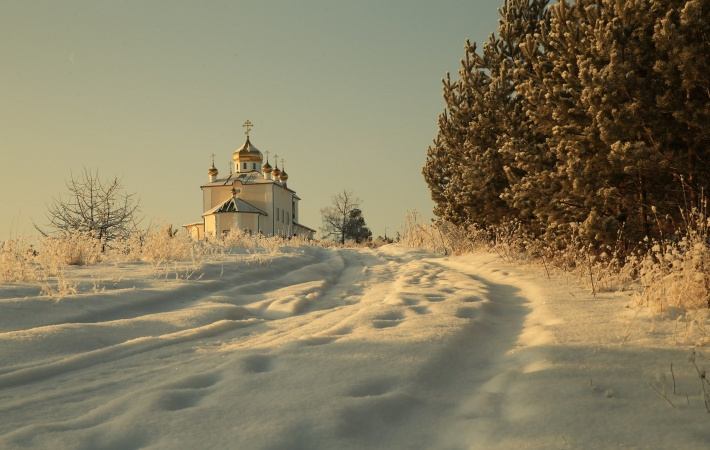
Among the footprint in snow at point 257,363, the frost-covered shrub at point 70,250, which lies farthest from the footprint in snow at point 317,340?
the frost-covered shrub at point 70,250

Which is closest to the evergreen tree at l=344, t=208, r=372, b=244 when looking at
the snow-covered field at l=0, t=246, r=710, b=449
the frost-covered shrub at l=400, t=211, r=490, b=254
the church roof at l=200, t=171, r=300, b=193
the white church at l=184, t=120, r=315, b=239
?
the white church at l=184, t=120, r=315, b=239

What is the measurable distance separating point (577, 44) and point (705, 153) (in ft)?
7.06

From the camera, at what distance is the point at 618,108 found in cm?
700

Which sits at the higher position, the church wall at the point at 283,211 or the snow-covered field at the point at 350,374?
the church wall at the point at 283,211

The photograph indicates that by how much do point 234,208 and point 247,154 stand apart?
32.4 feet

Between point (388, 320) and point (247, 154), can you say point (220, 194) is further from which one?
point (388, 320)

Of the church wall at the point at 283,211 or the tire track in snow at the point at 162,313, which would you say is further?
the church wall at the point at 283,211

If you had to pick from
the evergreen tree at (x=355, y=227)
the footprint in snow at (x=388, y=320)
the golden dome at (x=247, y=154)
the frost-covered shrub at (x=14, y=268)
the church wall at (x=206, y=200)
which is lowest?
the footprint in snow at (x=388, y=320)

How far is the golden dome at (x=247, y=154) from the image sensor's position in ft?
203

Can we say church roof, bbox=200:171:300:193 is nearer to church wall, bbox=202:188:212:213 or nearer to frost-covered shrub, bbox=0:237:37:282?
church wall, bbox=202:188:212:213

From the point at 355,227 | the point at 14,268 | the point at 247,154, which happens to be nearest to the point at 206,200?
the point at 247,154

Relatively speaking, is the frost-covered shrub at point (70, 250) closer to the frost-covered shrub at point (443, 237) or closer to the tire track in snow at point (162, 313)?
the tire track in snow at point (162, 313)

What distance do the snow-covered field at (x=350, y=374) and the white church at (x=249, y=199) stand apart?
46184mm

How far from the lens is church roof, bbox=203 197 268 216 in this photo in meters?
54.0
